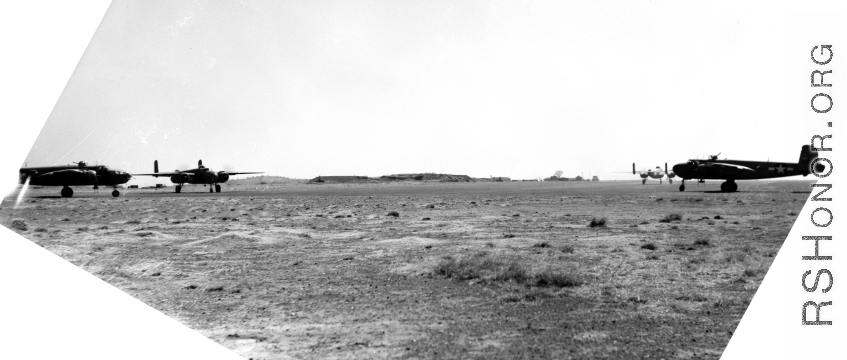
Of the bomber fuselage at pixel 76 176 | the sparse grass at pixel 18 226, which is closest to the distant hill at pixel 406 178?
the bomber fuselage at pixel 76 176

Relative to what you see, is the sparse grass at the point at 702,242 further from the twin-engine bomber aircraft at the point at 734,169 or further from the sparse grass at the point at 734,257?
the twin-engine bomber aircraft at the point at 734,169

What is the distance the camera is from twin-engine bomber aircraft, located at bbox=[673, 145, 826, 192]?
41000mm

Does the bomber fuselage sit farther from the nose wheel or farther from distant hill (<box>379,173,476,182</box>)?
distant hill (<box>379,173,476,182</box>)

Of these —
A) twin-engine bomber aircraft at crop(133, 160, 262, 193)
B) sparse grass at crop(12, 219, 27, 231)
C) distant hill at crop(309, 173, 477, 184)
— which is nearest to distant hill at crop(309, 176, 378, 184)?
distant hill at crop(309, 173, 477, 184)

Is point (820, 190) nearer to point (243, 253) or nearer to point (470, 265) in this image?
point (470, 265)

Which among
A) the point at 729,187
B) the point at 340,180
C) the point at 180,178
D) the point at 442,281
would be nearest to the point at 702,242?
the point at 442,281

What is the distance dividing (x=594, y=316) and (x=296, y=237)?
1250 centimetres

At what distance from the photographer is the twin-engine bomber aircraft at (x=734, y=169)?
4100 centimetres

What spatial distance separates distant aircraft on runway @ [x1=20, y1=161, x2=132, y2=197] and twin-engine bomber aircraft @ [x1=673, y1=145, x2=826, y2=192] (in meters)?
48.3

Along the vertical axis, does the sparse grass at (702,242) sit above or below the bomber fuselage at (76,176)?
below

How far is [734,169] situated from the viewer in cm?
4306

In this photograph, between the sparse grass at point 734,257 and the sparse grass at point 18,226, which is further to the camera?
the sparse grass at point 18,226

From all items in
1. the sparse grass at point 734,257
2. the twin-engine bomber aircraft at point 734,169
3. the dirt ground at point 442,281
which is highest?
the twin-engine bomber aircraft at point 734,169

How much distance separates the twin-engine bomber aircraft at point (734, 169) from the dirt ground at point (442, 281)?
76.6 ft
